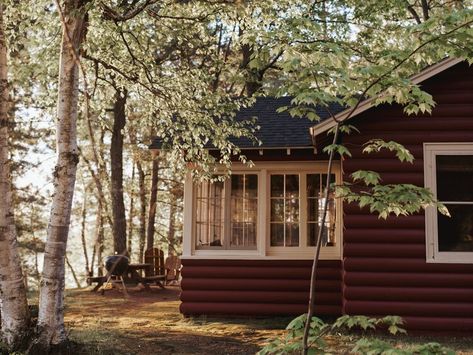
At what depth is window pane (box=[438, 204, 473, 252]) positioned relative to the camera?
24.1 feet

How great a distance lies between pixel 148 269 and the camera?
1448 cm

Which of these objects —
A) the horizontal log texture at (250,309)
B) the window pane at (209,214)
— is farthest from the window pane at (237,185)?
the horizontal log texture at (250,309)

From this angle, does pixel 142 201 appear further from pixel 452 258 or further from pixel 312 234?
pixel 452 258

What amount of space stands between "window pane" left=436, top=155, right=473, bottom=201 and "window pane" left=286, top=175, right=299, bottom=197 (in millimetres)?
2526

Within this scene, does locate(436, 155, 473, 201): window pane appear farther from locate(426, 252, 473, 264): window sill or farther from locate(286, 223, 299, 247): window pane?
locate(286, 223, 299, 247): window pane

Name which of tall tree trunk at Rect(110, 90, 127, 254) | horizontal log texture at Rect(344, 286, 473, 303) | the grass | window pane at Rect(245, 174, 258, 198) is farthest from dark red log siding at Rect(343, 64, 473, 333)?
tall tree trunk at Rect(110, 90, 127, 254)

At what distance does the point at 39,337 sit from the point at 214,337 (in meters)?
2.60

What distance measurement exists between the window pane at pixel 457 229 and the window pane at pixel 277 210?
274 centimetres

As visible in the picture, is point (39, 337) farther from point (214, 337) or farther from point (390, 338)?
point (390, 338)

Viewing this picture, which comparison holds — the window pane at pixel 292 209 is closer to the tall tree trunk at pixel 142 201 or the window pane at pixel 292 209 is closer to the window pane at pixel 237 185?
the window pane at pixel 237 185

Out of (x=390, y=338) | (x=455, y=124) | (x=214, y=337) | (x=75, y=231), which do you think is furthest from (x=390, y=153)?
(x=75, y=231)

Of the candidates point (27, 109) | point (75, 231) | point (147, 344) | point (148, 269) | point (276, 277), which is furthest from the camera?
point (75, 231)

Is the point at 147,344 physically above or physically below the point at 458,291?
below

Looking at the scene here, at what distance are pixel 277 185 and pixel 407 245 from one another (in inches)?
104
